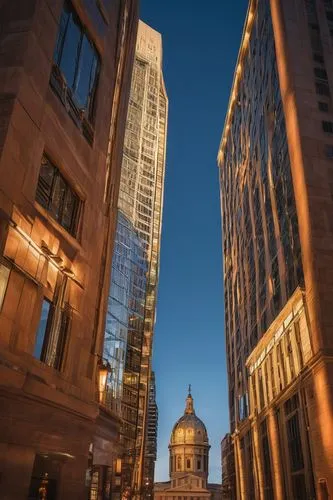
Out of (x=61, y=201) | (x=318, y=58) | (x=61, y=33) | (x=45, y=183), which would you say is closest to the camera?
(x=45, y=183)

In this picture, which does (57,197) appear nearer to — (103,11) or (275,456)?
(103,11)

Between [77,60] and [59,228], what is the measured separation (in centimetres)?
713

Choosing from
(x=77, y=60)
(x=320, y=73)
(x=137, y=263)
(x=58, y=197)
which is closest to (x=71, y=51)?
(x=77, y=60)

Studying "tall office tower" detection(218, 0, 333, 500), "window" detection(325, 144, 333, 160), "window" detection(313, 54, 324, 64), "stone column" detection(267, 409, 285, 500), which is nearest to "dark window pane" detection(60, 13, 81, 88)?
"tall office tower" detection(218, 0, 333, 500)

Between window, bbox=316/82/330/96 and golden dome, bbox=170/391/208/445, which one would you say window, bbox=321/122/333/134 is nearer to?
window, bbox=316/82/330/96

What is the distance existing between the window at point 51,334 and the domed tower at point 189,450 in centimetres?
14061

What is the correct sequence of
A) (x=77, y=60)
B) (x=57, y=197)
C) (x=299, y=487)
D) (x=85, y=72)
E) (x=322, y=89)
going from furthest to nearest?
(x=322, y=89) < (x=299, y=487) < (x=85, y=72) < (x=77, y=60) < (x=57, y=197)

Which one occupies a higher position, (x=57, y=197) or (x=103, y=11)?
(x=103, y=11)

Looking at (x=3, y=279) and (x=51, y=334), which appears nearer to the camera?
(x=3, y=279)

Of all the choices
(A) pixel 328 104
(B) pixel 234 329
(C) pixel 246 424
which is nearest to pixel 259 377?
(C) pixel 246 424

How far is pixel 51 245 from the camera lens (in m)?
13.7

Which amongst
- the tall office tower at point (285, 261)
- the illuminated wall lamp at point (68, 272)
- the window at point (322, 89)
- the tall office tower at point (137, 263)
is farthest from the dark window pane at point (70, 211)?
the window at point (322, 89)

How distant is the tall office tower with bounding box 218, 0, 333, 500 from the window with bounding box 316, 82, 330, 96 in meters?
0.14

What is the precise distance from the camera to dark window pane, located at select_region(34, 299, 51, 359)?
1272cm
